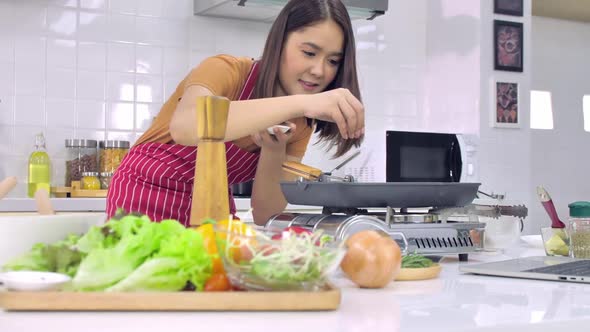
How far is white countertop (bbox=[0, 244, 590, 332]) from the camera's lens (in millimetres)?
838

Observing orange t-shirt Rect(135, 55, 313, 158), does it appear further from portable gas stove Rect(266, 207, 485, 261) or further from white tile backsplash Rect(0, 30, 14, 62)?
white tile backsplash Rect(0, 30, 14, 62)

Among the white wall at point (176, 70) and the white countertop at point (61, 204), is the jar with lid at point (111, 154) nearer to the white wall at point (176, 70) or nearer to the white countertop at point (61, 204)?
the white wall at point (176, 70)

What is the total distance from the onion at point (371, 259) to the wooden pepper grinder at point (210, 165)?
7.8 inches

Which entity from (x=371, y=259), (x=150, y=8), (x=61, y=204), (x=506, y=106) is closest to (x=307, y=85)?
(x=371, y=259)

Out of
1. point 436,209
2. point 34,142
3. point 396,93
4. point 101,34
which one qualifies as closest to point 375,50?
point 396,93

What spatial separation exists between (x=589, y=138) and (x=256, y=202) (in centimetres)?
392

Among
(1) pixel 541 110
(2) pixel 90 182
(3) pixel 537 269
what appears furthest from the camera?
(1) pixel 541 110

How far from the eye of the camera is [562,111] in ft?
17.5

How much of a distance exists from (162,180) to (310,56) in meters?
0.51

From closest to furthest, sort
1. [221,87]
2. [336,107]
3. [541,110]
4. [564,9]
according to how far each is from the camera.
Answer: [336,107]
[221,87]
[564,9]
[541,110]

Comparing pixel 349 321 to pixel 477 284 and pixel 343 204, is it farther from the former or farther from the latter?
pixel 343 204

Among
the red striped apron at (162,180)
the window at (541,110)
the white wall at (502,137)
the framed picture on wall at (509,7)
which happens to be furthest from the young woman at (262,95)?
the window at (541,110)

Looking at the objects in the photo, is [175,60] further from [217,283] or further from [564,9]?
[217,283]

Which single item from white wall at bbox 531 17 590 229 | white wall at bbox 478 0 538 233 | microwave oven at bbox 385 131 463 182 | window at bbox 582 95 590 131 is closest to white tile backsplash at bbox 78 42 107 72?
microwave oven at bbox 385 131 463 182
